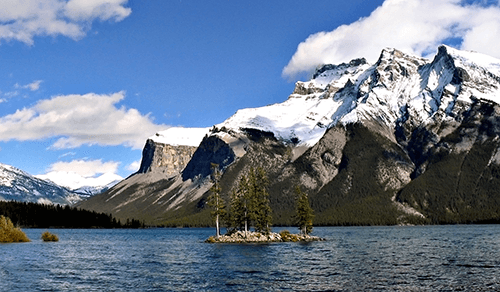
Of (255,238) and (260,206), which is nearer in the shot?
(255,238)

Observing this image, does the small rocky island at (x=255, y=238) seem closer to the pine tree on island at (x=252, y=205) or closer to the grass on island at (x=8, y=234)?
the pine tree on island at (x=252, y=205)

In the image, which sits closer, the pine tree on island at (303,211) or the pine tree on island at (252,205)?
the pine tree on island at (252,205)

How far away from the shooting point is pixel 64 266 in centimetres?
8100

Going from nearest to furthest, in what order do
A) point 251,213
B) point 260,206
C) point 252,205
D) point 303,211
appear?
point 251,213
point 252,205
point 260,206
point 303,211

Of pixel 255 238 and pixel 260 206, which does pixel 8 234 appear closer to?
pixel 255 238

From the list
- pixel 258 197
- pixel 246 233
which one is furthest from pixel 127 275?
pixel 258 197

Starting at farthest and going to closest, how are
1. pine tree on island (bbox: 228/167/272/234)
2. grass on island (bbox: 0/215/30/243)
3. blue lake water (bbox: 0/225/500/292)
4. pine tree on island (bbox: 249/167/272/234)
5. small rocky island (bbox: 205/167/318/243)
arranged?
pine tree on island (bbox: 249/167/272/234) < pine tree on island (bbox: 228/167/272/234) < small rocky island (bbox: 205/167/318/243) < grass on island (bbox: 0/215/30/243) < blue lake water (bbox: 0/225/500/292)

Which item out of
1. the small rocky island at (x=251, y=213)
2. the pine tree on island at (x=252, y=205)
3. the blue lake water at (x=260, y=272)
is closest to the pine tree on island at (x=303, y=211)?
the small rocky island at (x=251, y=213)

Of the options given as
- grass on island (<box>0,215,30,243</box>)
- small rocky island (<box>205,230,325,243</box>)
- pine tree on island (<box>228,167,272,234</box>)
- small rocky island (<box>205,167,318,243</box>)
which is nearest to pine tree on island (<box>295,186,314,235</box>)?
small rocky island (<box>205,167,318,243</box>)

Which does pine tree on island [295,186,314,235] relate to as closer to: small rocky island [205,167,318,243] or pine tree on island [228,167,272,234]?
small rocky island [205,167,318,243]

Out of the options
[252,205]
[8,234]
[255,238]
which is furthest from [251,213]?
[8,234]

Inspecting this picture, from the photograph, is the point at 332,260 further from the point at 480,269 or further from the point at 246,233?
the point at 246,233

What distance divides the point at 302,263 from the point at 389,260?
583 inches

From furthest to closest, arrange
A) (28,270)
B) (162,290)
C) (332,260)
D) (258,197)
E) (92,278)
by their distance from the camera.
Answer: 1. (258,197)
2. (332,260)
3. (28,270)
4. (92,278)
5. (162,290)
